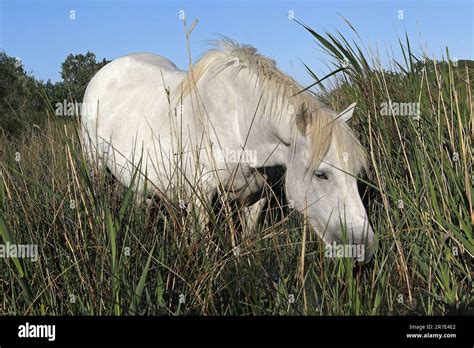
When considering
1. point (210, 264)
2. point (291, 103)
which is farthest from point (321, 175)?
point (210, 264)

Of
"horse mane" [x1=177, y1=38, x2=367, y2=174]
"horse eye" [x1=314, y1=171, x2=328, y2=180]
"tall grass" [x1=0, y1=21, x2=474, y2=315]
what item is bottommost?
"tall grass" [x1=0, y1=21, x2=474, y2=315]

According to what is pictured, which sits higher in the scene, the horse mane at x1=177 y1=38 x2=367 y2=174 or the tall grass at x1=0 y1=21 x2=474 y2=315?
the horse mane at x1=177 y1=38 x2=367 y2=174

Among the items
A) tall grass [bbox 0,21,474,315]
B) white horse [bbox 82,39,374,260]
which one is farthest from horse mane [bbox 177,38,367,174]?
tall grass [bbox 0,21,474,315]

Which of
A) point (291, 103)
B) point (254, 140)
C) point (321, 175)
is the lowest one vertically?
point (321, 175)

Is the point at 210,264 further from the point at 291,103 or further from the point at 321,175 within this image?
the point at 291,103

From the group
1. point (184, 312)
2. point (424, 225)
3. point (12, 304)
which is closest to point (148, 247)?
point (184, 312)

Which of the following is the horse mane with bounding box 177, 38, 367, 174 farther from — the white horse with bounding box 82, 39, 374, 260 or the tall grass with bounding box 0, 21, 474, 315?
the tall grass with bounding box 0, 21, 474, 315

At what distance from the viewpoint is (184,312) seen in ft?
8.08

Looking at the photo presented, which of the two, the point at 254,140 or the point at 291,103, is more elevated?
the point at 291,103

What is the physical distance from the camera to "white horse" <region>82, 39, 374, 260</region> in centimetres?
340

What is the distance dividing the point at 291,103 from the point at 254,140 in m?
0.34

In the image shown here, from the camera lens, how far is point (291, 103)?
11.8 ft

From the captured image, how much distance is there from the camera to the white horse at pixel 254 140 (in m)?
3.40
